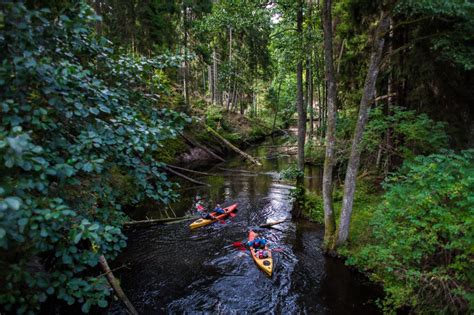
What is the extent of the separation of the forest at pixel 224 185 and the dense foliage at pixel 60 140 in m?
0.02

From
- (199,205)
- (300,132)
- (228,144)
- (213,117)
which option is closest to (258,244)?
(300,132)

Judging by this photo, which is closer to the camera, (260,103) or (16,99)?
(16,99)

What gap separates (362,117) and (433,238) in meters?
3.01

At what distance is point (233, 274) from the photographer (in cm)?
716

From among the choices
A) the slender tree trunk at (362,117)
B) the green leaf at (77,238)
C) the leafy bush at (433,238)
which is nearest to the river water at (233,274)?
the slender tree trunk at (362,117)

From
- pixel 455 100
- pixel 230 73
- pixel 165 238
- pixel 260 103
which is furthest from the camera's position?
pixel 260 103

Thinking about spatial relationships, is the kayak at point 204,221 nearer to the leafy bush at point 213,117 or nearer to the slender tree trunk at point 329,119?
the slender tree trunk at point 329,119

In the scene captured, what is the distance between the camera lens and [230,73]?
25812 millimetres

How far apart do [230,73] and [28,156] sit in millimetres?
25292

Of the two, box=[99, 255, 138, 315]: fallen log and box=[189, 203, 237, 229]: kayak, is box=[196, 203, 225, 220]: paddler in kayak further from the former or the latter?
box=[99, 255, 138, 315]: fallen log

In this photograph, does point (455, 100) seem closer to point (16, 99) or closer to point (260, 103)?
point (16, 99)

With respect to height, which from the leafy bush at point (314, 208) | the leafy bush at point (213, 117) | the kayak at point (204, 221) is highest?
the leafy bush at point (213, 117)

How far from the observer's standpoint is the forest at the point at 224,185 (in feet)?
7.02

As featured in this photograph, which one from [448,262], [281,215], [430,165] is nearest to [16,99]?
[430,165]
